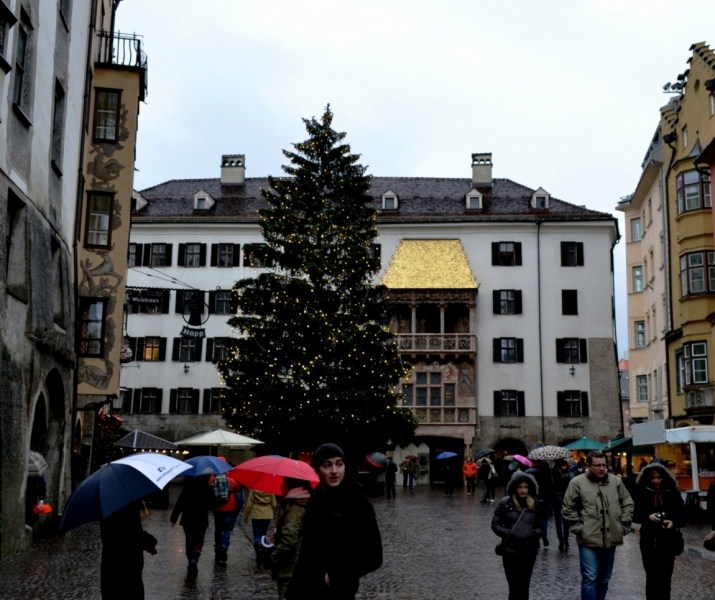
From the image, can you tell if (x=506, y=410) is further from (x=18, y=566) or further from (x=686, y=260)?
(x=18, y=566)

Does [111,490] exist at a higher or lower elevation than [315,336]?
lower

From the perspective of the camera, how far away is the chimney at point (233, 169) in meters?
59.7

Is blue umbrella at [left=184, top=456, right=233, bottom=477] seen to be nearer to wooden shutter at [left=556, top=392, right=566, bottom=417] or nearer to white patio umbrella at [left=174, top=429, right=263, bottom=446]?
white patio umbrella at [left=174, top=429, right=263, bottom=446]

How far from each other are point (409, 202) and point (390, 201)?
1.42 metres

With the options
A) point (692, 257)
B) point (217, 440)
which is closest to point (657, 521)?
point (217, 440)

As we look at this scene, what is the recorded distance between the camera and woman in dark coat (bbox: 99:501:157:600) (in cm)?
823

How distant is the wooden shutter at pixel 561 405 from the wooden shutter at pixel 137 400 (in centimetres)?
2342

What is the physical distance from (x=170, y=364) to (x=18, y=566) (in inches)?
1547

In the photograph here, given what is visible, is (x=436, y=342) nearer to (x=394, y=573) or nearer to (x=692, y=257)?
(x=692, y=257)

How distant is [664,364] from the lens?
4041 centimetres

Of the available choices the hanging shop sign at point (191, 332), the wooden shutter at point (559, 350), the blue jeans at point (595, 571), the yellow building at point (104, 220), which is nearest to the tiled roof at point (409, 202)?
the wooden shutter at point (559, 350)

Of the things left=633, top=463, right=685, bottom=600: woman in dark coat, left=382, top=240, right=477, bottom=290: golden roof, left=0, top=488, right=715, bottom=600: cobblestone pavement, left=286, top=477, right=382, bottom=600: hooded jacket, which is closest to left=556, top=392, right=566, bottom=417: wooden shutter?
left=382, top=240, right=477, bottom=290: golden roof

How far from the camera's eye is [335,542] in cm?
545

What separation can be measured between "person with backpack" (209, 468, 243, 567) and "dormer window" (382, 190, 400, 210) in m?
42.1
